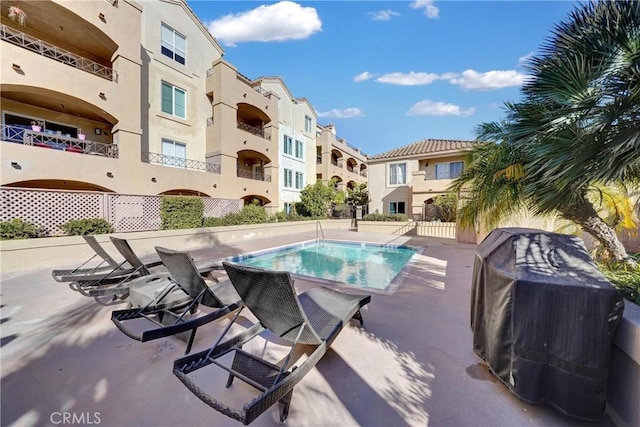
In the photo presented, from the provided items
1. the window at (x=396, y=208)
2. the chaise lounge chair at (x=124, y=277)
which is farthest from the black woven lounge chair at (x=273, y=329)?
the window at (x=396, y=208)

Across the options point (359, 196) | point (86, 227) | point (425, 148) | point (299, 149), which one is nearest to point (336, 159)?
point (359, 196)

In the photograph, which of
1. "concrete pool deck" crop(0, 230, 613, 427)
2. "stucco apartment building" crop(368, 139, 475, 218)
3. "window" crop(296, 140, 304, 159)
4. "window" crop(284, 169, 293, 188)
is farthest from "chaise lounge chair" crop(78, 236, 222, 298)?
"window" crop(296, 140, 304, 159)

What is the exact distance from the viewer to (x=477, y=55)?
10648mm

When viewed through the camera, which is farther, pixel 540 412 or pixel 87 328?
pixel 87 328

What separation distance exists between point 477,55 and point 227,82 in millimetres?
15082

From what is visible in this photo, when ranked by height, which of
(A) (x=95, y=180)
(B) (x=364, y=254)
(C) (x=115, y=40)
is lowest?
(B) (x=364, y=254)

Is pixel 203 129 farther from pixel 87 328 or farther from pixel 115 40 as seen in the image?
pixel 87 328

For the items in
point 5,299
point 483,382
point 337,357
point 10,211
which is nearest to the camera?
point 483,382

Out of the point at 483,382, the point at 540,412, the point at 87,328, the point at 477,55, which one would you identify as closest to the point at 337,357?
the point at 483,382

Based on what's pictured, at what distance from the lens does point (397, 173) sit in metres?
22.4

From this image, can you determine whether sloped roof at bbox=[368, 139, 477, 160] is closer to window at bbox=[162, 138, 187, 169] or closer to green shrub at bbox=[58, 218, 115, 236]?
window at bbox=[162, 138, 187, 169]

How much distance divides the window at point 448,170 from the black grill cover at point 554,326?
1876 centimetres

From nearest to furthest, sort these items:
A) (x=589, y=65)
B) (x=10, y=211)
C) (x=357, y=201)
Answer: (x=589, y=65), (x=10, y=211), (x=357, y=201)

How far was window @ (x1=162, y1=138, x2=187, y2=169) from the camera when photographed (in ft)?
51.8
